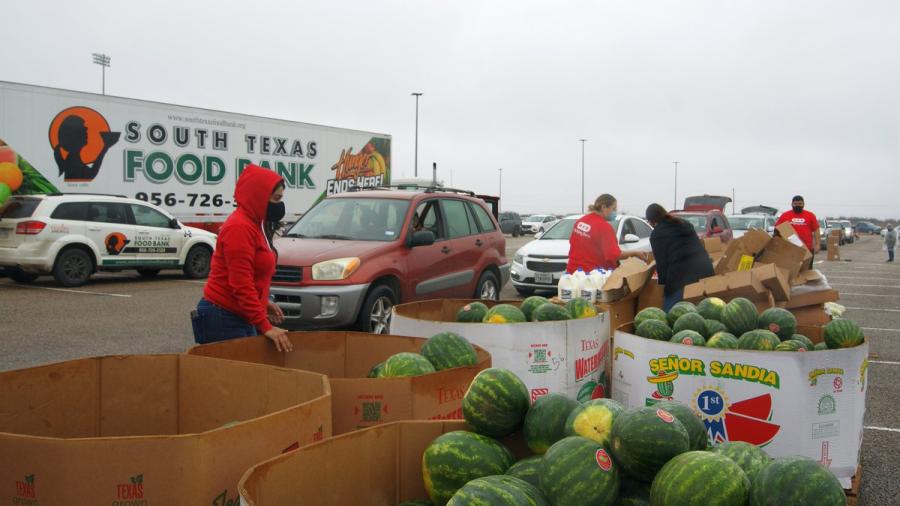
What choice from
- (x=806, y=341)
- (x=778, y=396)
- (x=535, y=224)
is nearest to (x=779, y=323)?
(x=806, y=341)

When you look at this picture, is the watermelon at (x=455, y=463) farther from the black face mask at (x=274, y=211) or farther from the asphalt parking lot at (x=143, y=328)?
the asphalt parking lot at (x=143, y=328)

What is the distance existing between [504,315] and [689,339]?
1.06 meters

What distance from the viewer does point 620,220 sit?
14.9m

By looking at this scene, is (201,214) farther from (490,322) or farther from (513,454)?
(513,454)

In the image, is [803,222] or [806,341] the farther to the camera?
[803,222]

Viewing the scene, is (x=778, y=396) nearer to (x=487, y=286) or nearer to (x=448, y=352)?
(x=448, y=352)

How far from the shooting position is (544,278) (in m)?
13.6

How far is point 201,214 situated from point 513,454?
17679 millimetres

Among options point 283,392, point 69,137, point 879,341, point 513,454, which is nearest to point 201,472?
point 283,392

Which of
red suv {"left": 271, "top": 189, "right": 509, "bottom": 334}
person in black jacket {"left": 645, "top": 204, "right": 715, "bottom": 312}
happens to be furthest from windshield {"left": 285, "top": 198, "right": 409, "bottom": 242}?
person in black jacket {"left": 645, "top": 204, "right": 715, "bottom": 312}

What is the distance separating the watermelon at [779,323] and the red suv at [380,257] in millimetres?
4617

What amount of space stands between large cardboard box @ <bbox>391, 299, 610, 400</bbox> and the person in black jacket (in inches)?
96.3

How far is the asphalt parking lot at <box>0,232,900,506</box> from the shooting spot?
5.41 m

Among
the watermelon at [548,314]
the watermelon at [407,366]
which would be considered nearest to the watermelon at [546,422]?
the watermelon at [407,366]
